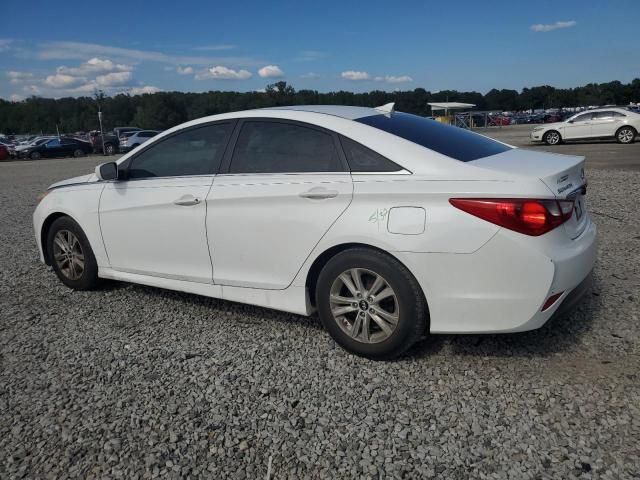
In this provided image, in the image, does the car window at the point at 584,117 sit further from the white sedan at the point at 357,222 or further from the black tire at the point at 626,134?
the white sedan at the point at 357,222

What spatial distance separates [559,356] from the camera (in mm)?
3205

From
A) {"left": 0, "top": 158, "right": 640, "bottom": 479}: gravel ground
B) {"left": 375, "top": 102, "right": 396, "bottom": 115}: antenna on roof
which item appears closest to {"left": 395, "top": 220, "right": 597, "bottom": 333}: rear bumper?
{"left": 0, "top": 158, "right": 640, "bottom": 479}: gravel ground

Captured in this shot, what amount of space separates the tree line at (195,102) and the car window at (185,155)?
220ft

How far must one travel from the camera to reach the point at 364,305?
3.14m

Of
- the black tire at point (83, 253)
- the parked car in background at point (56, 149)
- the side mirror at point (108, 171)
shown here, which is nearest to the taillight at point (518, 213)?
the side mirror at point (108, 171)

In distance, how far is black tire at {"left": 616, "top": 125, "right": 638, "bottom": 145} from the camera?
19.4 metres

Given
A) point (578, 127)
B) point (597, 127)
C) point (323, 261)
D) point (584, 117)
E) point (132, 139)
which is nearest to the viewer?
point (323, 261)

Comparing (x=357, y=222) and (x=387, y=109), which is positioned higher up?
(x=387, y=109)

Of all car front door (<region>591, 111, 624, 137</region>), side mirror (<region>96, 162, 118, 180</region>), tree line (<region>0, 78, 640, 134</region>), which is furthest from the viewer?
tree line (<region>0, 78, 640, 134</region>)

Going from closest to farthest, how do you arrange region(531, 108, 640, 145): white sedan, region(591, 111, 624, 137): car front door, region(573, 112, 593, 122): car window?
1. region(531, 108, 640, 145): white sedan
2. region(591, 111, 624, 137): car front door
3. region(573, 112, 593, 122): car window

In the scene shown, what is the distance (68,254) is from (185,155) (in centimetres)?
165

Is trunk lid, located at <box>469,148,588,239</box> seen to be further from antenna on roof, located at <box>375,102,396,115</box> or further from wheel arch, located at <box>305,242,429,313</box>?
antenna on roof, located at <box>375,102,396,115</box>

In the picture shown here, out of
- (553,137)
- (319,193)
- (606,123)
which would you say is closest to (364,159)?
(319,193)

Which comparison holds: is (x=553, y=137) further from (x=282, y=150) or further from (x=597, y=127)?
(x=282, y=150)
